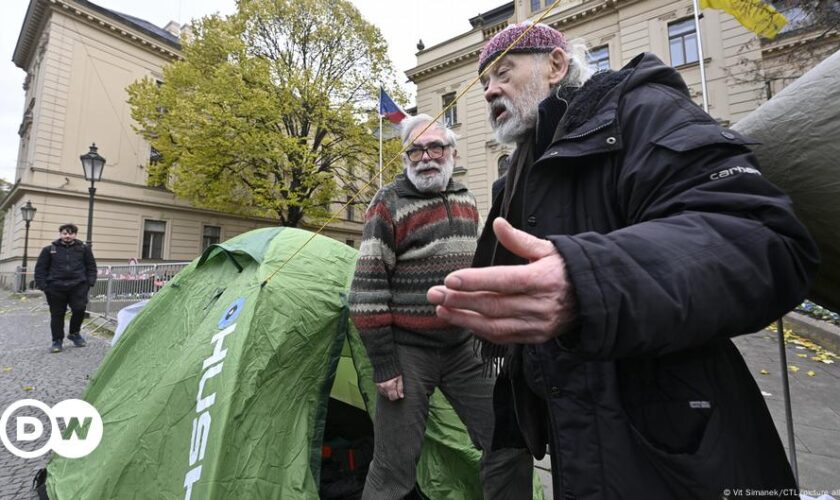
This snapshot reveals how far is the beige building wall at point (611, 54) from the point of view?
12423 mm

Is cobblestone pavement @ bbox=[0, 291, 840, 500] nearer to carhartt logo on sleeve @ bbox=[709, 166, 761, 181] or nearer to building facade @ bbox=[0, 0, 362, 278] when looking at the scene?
carhartt logo on sleeve @ bbox=[709, 166, 761, 181]

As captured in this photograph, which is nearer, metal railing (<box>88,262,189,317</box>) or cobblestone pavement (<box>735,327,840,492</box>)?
cobblestone pavement (<box>735,327,840,492</box>)

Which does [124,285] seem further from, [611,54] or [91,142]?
[611,54]

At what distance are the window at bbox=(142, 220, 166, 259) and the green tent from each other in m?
19.2

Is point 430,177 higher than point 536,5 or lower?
lower

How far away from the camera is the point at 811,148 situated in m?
0.94

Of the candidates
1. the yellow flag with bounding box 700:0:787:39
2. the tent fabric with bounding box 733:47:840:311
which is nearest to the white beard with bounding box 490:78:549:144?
the tent fabric with bounding box 733:47:840:311

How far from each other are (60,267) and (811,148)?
8.17 m

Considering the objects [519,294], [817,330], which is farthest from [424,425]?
[817,330]

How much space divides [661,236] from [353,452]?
2506mm

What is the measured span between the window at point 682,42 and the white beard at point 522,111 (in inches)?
623

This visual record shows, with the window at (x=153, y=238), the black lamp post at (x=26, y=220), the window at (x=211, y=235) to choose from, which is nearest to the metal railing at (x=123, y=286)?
the black lamp post at (x=26, y=220)

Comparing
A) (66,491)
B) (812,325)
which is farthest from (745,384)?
(812,325)

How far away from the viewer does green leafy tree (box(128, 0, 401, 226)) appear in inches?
511
